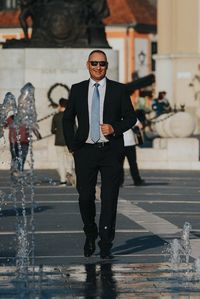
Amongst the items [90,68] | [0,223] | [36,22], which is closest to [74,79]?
[36,22]

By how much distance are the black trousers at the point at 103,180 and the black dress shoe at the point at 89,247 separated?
123mm

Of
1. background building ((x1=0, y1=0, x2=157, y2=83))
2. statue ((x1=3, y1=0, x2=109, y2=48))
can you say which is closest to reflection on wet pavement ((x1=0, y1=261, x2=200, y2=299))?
statue ((x1=3, y1=0, x2=109, y2=48))

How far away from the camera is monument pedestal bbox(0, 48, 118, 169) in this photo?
35.4 meters

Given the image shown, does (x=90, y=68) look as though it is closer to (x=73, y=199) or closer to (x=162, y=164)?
(x=73, y=199)

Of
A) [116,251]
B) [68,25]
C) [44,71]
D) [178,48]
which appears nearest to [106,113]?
[116,251]

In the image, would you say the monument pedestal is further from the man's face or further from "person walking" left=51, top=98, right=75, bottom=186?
the man's face

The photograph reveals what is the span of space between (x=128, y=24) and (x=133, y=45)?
121cm

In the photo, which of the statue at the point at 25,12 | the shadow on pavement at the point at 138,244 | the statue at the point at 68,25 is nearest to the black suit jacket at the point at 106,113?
the shadow on pavement at the point at 138,244

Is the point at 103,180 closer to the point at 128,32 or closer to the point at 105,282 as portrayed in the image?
the point at 105,282

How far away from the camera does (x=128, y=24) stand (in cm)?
9431

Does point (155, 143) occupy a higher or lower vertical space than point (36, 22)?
lower

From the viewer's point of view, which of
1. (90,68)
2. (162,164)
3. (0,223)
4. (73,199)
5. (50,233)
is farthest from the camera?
(162,164)

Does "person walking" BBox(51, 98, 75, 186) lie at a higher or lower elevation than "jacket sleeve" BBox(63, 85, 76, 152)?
lower

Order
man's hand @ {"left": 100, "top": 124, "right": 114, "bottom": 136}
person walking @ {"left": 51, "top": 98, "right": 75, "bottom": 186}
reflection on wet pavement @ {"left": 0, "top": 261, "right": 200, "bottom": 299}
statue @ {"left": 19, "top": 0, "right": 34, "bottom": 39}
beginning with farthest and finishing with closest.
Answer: statue @ {"left": 19, "top": 0, "right": 34, "bottom": 39}
person walking @ {"left": 51, "top": 98, "right": 75, "bottom": 186}
man's hand @ {"left": 100, "top": 124, "right": 114, "bottom": 136}
reflection on wet pavement @ {"left": 0, "top": 261, "right": 200, "bottom": 299}
